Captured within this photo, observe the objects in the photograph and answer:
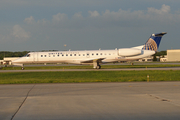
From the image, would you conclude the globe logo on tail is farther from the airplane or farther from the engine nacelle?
the engine nacelle

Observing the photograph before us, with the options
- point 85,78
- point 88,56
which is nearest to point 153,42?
point 88,56

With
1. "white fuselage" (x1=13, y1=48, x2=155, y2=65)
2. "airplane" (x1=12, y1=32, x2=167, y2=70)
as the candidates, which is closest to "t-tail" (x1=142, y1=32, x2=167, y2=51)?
"airplane" (x1=12, y1=32, x2=167, y2=70)

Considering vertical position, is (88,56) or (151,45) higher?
(151,45)

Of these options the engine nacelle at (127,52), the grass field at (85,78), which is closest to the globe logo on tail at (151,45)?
the engine nacelle at (127,52)

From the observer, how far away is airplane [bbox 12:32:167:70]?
36.9 metres

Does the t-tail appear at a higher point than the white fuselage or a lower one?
higher

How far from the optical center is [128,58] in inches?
1473

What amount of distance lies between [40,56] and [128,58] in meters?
16.1

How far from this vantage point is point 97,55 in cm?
3759

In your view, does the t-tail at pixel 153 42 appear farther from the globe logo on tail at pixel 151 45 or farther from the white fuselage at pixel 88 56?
the white fuselage at pixel 88 56

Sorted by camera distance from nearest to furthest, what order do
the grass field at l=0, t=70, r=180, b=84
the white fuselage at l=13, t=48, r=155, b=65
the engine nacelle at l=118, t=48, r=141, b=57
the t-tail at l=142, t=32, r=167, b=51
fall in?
1. the grass field at l=0, t=70, r=180, b=84
2. the engine nacelle at l=118, t=48, r=141, b=57
3. the white fuselage at l=13, t=48, r=155, b=65
4. the t-tail at l=142, t=32, r=167, b=51

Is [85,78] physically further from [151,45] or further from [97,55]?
[151,45]

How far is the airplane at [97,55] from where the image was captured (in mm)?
36922

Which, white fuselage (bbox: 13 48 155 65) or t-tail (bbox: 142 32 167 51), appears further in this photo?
t-tail (bbox: 142 32 167 51)
